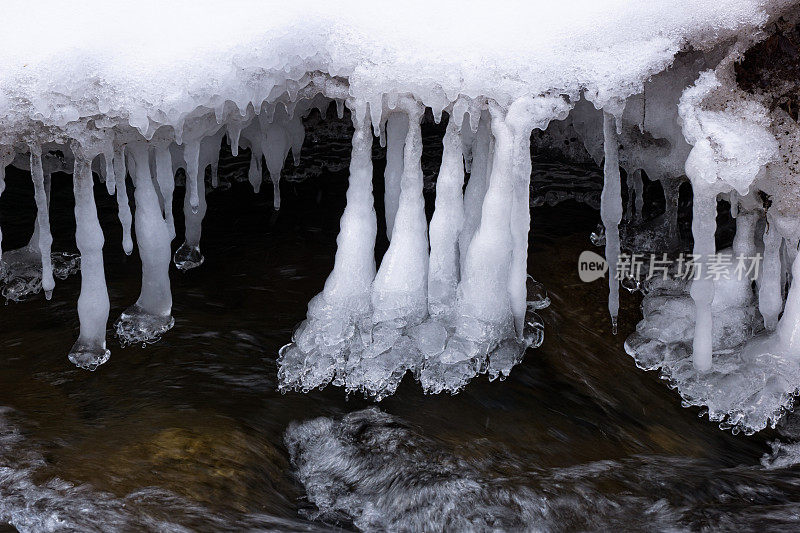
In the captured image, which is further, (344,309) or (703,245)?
(344,309)

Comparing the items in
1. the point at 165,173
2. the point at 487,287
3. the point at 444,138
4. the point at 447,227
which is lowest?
the point at 487,287

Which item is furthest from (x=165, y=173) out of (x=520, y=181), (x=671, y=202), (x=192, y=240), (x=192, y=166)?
(x=671, y=202)

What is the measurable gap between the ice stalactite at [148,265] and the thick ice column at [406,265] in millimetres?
907

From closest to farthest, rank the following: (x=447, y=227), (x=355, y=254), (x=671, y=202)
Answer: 1. (x=447, y=227)
2. (x=355, y=254)
3. (x=671, y=202)

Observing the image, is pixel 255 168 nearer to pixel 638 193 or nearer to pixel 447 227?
pixel 447 227

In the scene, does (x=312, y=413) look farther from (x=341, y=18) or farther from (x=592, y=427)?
(x=341, y=18)

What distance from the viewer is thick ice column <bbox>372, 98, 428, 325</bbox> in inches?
129

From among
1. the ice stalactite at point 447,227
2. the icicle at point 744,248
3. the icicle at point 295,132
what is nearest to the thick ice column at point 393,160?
the ice stalactite at point 447,227

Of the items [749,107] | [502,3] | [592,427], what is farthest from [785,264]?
[502,3]

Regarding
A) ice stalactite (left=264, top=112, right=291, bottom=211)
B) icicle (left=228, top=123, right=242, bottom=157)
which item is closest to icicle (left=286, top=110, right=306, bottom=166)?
ice stalactite (left=264, top=112, right=291, bottom=211)

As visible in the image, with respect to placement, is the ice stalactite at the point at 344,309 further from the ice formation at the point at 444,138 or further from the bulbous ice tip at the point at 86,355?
the bulbous ice tip at the point at 86,355

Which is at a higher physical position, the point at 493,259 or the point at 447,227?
the point at 447,227

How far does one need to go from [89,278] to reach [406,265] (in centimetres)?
123

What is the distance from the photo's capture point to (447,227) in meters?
3.24
